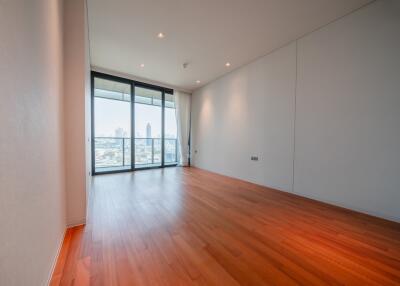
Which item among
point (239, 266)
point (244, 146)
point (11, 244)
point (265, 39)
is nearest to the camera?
point (11, 244)

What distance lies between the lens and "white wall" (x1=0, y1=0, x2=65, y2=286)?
642 millimetres

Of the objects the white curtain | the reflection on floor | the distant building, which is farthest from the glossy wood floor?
the white curtain

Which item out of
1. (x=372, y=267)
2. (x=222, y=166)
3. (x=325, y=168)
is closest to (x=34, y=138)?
(x=372, y=267)

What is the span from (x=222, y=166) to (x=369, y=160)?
3.01 meters

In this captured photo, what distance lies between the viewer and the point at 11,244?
2.21 feet

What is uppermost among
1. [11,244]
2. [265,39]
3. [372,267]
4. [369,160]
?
[265,39]

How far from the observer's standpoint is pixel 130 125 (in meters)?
4.91

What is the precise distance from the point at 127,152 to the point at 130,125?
2.84 ft

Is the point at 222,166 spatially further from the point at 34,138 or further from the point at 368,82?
the point at 34,138

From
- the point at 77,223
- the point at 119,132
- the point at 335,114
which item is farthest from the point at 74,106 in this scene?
the point at 335,114

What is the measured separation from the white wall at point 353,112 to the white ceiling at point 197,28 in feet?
1.22

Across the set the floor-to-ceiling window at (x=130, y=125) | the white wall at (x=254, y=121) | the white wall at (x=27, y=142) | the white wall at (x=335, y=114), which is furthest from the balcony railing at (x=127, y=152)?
the white wall at (x=27, y=142)

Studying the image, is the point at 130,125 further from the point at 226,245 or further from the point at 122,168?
the point at 226,245

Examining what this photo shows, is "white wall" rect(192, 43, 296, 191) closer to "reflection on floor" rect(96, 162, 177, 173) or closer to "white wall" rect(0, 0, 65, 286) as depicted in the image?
"reflection on floor" rect(96, 162, 177, 173)
